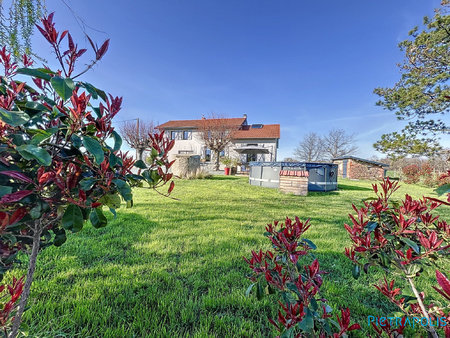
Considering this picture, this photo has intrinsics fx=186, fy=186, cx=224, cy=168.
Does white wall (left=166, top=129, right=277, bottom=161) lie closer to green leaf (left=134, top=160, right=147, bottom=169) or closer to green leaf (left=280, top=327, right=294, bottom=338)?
green leaf (left=134, top=160, right=147, bottom=169)

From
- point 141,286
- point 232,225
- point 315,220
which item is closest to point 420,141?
point 315,220

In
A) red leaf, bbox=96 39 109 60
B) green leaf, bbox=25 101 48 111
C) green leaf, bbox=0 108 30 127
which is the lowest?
green leaf, bbox=0 108 30 127

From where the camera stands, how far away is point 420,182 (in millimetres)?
15406

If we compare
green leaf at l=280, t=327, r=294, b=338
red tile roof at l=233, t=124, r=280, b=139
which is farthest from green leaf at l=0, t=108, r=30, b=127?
red tile roof at l=233, t=124, r=280, b=139

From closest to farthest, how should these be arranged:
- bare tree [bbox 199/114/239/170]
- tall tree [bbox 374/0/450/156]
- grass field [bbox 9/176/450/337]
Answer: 1. grass field [bbox 9/176/450/337]
2. tall tree [bbox 374/0/450/156]
3. bare tree [bbox 199/114/239/170]

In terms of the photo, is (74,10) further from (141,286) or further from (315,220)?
(315,220)

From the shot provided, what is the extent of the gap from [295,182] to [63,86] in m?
7.62

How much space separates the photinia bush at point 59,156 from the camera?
26.7 inches

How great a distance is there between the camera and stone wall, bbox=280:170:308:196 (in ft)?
24.1

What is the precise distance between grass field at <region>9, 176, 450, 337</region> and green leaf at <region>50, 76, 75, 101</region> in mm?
1503

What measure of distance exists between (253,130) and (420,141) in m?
18.3

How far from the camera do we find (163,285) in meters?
1.82

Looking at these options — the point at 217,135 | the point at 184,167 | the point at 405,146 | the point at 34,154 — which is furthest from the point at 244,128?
the point at 34,154

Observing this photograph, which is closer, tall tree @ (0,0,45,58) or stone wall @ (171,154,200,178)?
tall tree @ (0,0,45,58)
